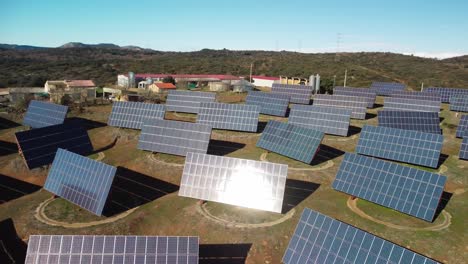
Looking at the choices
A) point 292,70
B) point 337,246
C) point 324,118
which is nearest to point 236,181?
point 337,246

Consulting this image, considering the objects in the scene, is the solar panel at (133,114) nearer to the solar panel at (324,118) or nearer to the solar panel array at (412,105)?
the solar panel at (324,118)

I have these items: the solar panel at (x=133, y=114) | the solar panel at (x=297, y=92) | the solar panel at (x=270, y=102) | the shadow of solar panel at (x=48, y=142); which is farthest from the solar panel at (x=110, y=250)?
the solar panel at (x=297, y=92)

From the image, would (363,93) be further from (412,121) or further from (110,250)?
(110,250)

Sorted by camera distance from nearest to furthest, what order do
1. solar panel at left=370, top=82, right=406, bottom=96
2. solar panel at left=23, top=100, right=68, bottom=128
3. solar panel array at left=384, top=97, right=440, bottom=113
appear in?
1. solar panel at left=23, top=100, right=68, bottom=128
2. solar panel array at left=384, top=97, right=440, bottom=113
3. solar panel at left=370, top=82, right=406, bottom=96

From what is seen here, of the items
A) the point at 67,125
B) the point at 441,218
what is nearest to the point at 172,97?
the point at 67,125

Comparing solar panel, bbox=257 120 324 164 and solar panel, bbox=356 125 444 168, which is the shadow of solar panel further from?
solar panel, bbox=356 125 444 168

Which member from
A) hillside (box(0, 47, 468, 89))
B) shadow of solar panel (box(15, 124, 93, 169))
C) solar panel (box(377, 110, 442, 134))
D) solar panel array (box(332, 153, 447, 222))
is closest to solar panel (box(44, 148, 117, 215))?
shadow of solar panel (box(15, 124, 93, 169))
